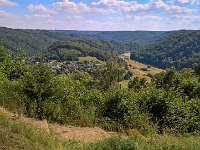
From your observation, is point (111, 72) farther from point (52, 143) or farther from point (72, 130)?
point (52, 143)

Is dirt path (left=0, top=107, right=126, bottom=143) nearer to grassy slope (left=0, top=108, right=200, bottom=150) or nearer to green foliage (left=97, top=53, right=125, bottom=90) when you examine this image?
grassy slope (left=0, top=108, right=200, bottom=150)

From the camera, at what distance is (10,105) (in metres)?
9.21

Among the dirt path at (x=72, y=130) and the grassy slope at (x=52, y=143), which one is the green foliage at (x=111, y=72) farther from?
the grassy slope at (x=52, y=143)

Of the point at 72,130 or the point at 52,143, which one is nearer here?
the point at 52,143

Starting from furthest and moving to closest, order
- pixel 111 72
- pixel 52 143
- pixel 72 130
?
pixel 111 72, pixel 72 130, pixel 52 143

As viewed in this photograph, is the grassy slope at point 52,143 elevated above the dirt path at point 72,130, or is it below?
above

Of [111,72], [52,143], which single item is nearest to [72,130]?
[52,143]

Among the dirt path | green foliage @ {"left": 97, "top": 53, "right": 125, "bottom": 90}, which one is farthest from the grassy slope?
green foliage @ {"left": 97, "top": 53, "right": 125, "bottom": 90}

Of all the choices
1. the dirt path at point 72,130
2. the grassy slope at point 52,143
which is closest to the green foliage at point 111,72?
the dirt path at point 72,130

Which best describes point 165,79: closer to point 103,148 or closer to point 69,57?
point 103,148

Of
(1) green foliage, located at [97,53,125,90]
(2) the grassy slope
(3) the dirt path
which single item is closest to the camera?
(2) the grassy slope

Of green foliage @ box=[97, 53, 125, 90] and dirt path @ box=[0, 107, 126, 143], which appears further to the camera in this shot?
green foliage @ box=[97, 53, 125, 90]

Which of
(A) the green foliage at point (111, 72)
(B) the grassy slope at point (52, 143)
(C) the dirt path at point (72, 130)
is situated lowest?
(A) the green foliage at point (111, 72)

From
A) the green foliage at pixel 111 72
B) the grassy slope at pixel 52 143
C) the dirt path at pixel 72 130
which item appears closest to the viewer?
the grassy slope at pixel 52 143
